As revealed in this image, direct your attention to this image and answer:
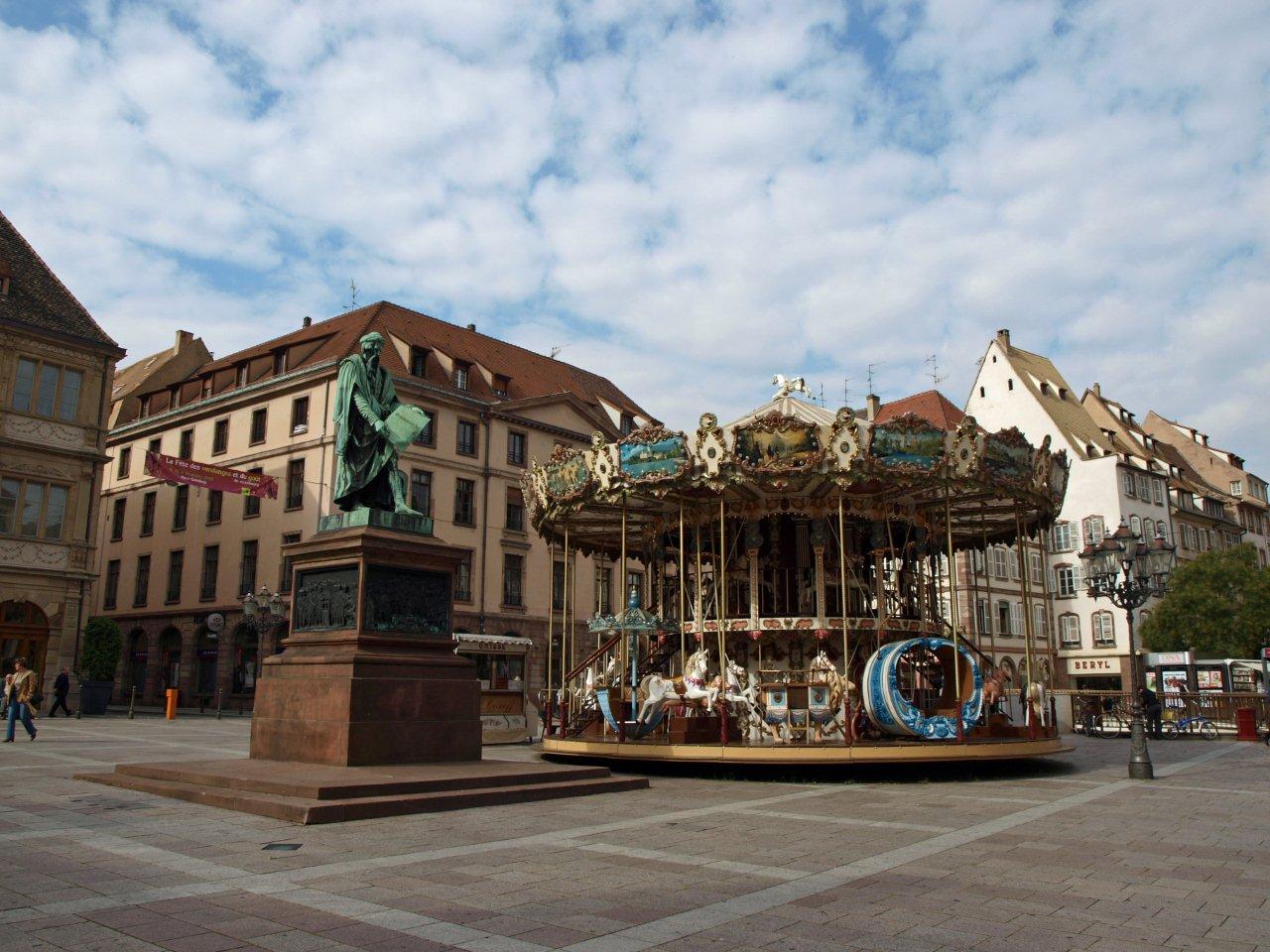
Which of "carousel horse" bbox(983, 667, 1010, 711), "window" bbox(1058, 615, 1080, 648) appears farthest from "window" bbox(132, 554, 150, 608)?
"window" bbox(1058, 615, 1080, 648)

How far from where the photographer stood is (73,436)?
114ft

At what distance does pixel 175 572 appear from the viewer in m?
47.1

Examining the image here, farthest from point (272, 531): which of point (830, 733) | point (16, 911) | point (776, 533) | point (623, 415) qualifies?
point (16, 911)

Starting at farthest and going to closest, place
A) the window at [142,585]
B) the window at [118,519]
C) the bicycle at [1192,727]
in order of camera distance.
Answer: the window at [118,519]
the window at [142,585]
the bicycle at [1192,727]

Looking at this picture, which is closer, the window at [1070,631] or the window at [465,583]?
the window at [465,583]

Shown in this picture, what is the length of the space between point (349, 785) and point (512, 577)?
3511 centimetres

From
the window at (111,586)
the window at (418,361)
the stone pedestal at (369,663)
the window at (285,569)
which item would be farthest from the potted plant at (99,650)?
the stone pedestal at (369,663)

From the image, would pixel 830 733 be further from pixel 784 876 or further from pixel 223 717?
pixel 223 717

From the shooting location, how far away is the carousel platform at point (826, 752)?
51.7 feet

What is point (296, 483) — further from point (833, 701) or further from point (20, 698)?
point (833, 701)

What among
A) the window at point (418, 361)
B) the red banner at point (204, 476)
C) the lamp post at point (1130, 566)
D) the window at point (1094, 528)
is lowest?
the lamp post at point (1130, 566)

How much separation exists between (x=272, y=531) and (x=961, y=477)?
3244cm

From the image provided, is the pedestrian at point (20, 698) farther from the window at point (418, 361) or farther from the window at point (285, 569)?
the window at point (418, 361)

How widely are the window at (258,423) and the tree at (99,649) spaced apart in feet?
37.6
